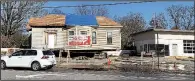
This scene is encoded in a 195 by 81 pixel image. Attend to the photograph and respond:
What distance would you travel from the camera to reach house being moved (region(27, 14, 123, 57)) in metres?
40.4

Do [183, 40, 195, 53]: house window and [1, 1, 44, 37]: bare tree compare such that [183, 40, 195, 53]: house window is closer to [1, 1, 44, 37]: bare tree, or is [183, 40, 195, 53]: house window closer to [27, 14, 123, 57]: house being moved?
[27, 14, 123, 57]: house being moved

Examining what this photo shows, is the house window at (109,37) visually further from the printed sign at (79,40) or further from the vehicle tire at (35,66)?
the vehicle tire at (35,66)

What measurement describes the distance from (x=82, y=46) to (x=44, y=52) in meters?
14.9

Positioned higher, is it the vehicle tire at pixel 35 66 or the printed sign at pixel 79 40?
the printed sign at pixel 79 40

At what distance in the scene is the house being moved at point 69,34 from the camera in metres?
40.4

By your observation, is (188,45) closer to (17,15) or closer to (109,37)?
(109,37)

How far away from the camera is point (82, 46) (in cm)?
4053

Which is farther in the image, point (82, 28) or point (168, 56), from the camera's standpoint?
point (168, 56)

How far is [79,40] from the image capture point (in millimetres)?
40688

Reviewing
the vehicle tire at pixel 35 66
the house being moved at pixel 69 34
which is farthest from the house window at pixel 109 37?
the vehicle tire at pixel 35 66

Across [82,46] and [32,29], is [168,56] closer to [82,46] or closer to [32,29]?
[82,46]

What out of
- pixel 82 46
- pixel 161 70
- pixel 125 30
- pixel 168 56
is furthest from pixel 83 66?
pixel 125 30

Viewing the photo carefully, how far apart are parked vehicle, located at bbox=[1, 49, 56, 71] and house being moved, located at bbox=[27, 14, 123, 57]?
563 inches

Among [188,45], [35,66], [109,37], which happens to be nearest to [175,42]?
[188,45]
